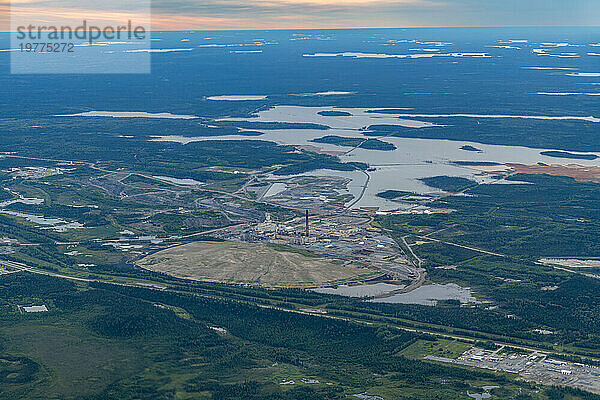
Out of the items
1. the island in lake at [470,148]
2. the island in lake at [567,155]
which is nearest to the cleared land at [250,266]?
the island in lake at [470,148]

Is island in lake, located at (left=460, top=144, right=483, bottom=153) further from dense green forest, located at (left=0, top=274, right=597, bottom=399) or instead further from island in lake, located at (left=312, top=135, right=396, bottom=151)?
dense green forest, located at (left=0, top=274, right=597, bottom=399)

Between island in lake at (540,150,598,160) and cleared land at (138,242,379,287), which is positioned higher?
island in lake at (540,150,598,160)

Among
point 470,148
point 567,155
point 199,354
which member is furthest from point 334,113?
point 199,354

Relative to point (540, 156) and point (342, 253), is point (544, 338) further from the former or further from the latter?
point (540, 156)

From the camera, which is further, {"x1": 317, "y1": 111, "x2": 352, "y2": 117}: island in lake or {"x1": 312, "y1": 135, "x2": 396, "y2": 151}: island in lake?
{"x1": 317, "y1": 111, "x2": 352, "y2": 117}: island in lake

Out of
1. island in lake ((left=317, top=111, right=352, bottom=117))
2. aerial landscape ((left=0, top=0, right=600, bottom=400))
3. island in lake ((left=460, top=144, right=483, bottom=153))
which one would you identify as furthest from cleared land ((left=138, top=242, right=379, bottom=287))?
island in lake ((left=317, top=111, right=352, bottom=117))

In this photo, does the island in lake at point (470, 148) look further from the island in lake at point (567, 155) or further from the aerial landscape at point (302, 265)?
the island in lake at point (567, 155)

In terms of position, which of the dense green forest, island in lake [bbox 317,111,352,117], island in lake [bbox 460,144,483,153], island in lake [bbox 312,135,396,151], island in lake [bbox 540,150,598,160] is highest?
island in lake [bbox 540,150,598,160]

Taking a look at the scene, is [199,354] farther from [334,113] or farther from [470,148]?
[334,113]
